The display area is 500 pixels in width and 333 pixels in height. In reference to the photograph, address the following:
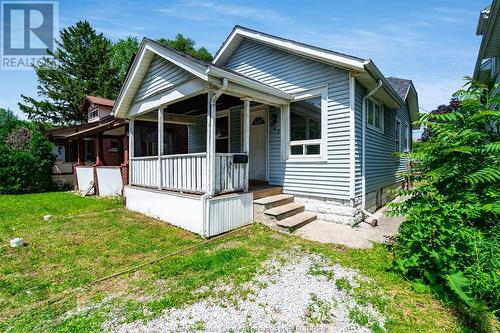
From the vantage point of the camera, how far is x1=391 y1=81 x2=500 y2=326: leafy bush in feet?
9.75

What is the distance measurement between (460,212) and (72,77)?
36.1 metres

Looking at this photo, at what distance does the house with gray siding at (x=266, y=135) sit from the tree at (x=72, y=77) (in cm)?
2444

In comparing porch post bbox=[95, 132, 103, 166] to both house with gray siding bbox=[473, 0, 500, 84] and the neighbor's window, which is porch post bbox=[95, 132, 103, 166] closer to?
the neighbor's window

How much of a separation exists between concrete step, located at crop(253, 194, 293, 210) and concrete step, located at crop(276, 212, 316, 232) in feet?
1.70

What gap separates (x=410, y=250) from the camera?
3.54m

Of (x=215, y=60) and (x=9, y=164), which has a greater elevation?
(x=215, y=60)

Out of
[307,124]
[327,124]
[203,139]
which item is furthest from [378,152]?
[203,139]

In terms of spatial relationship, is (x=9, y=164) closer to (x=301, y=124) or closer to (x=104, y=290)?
(x=104, y=290)

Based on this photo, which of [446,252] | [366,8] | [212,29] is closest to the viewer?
[446,252]

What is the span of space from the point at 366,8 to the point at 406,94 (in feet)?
21.4

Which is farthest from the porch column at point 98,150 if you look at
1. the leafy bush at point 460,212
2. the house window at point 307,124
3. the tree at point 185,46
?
the tree at point 185,46

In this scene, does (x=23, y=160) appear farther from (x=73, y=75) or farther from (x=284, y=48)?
(x=73, y=75)

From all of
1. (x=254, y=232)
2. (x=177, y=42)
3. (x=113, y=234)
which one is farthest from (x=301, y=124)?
(x=177, y=42)

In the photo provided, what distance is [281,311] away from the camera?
9.21 feet
